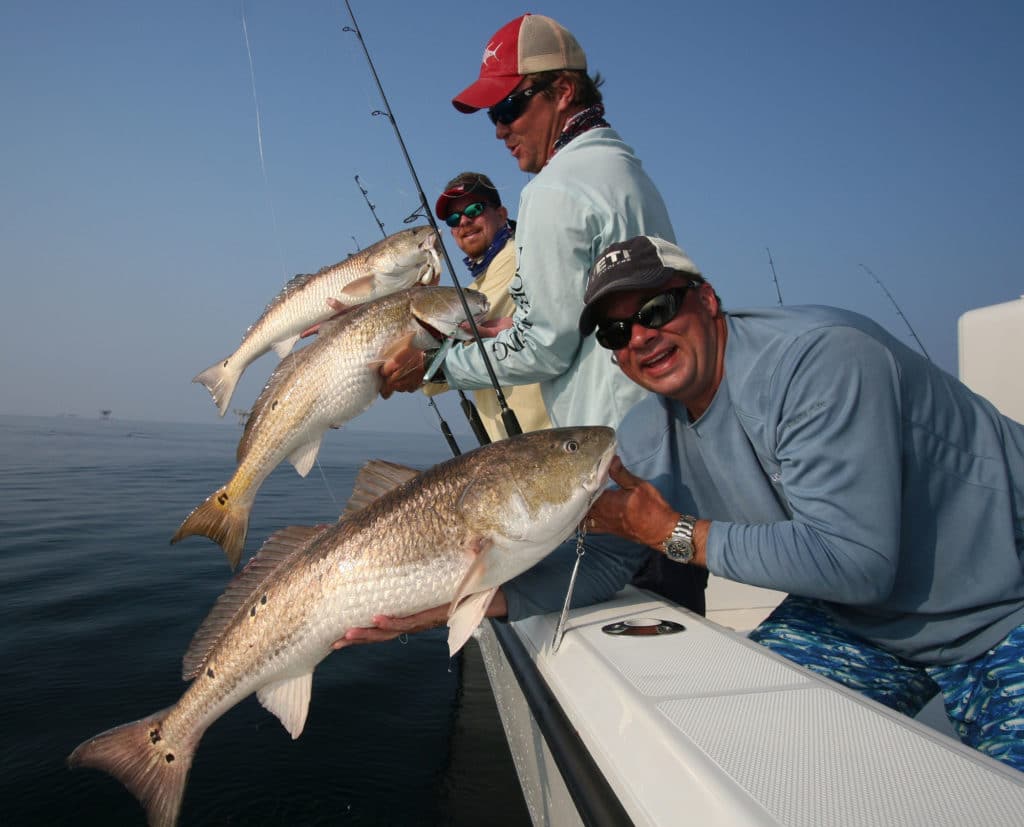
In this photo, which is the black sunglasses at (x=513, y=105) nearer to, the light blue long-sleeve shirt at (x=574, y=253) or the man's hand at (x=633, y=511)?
the light blue long-sleeve shirt at (x=574, y=253)

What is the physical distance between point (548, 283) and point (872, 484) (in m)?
1.50

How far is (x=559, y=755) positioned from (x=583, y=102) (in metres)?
2.82

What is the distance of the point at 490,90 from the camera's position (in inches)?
115

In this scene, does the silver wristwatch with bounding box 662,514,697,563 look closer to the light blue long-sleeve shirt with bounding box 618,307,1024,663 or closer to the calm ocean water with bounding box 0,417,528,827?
the light blue long-sleeve shirt with bounding box 618,307,1024,663

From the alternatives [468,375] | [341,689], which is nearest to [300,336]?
[468,375]

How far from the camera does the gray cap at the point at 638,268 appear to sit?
6.49 feet

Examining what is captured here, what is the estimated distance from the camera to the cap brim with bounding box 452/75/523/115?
291cm

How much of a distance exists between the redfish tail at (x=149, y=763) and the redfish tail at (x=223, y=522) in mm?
922

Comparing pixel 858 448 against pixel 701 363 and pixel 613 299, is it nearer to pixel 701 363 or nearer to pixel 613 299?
pixel 701 363

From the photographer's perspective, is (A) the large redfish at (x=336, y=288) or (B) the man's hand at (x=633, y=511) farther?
(A) the large redfish at (x=336, y=288)

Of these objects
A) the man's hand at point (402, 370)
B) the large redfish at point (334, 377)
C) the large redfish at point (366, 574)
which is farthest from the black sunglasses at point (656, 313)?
the man's hand at point (402, 370)

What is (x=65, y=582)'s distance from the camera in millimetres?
6289

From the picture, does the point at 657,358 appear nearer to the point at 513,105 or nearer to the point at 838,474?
the point at 838,474

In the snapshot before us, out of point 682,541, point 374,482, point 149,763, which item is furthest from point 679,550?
point 149,763
